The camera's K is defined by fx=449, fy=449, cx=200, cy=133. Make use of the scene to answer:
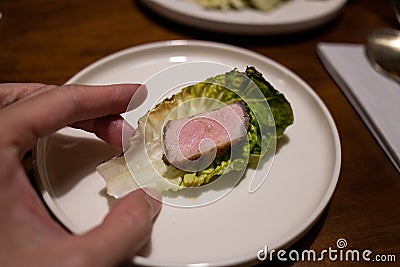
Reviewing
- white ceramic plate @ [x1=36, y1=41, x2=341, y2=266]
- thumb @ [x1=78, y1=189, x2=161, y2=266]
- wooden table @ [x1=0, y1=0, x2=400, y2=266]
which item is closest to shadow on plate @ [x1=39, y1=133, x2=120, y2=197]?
white ceramic plate @ [x1=36, y1=41, x2=341, y2=266]

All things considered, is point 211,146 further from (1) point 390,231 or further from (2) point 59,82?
(2) point 59,82

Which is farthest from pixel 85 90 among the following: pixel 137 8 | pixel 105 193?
pixel 137 8

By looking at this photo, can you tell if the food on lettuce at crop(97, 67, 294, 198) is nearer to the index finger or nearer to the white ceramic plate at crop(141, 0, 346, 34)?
the index finger

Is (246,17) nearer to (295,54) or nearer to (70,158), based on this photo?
(295,54)

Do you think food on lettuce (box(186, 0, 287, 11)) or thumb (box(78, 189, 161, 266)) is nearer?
thumb (box(78, 189, 161, 266))

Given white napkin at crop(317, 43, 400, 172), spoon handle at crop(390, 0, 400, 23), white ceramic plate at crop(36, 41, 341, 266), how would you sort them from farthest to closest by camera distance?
spoon handle at crop(390, 0, 400, 23) → white napkin at crop(317, 43, 400, 172) → white ceramic plate at crop(36, 41, 341, 266)

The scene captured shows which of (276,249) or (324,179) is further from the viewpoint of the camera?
(324,179)

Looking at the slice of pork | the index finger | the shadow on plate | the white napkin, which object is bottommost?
the white napkin
